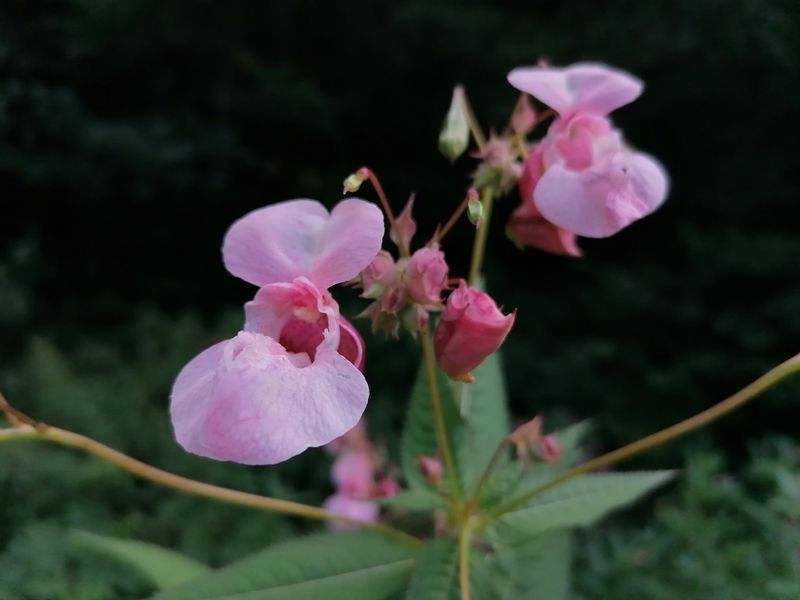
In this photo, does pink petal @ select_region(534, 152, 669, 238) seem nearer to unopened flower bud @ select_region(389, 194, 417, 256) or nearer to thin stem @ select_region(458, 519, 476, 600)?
unopened flower bud @ select_region(389, 194, 417, 256)

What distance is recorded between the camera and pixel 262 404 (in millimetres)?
379

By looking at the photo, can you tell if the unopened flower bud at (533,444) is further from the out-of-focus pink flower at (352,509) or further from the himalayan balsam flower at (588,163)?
the out-of-focus pink flower at (352,509)

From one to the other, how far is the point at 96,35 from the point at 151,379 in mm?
798

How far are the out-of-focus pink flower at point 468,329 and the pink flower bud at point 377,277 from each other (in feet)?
0.13

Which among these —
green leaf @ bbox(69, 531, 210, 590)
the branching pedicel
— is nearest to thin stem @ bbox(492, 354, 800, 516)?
the branching pedicel

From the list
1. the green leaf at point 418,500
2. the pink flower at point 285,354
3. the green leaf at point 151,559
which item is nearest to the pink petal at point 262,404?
the pink flower at point 285,354

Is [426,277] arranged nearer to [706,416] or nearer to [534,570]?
[706,416]

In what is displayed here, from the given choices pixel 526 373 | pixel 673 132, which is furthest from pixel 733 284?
pixel 526 373

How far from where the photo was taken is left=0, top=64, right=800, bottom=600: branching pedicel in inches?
15.4

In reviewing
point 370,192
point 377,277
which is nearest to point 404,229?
point 377,277

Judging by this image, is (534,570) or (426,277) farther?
(534,570)

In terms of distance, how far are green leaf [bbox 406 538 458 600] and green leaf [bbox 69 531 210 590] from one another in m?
0.25

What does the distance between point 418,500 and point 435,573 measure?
0.23 feet

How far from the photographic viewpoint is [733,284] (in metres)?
1.52
